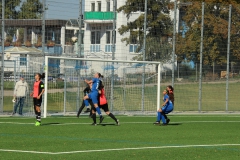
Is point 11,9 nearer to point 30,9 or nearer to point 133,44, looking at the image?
point 30,9

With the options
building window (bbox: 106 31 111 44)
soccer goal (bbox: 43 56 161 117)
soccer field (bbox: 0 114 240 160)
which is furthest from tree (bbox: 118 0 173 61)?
soccer field (bbox: 0 114 240 160)

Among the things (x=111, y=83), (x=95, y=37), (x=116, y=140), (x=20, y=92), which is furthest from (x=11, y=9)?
(x=116, y=140)

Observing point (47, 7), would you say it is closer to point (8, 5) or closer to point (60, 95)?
point (8, 5)

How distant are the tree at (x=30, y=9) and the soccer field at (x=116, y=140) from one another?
6.13 m

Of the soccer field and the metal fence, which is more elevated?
the metal fence

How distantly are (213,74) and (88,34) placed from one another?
22.8 feet

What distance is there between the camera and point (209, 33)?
31938 mm

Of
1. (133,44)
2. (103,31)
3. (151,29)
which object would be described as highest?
(151,29)

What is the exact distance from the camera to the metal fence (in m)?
27.8

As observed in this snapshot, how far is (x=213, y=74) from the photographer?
3203 centimetres

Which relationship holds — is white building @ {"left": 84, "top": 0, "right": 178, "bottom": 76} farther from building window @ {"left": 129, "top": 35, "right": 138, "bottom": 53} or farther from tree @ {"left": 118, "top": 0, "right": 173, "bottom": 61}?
tree @ {"left": 118, "top": 0, "right": 173, "bottom": 61}

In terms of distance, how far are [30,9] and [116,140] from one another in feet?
41.7

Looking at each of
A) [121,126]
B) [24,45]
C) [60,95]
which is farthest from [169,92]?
[24,45]

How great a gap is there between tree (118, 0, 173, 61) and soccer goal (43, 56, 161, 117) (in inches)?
43.3
